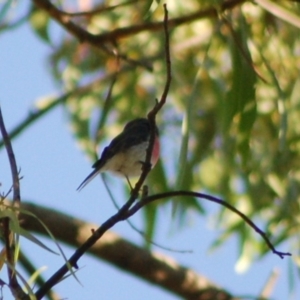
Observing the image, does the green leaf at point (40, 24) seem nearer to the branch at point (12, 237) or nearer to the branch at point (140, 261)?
the branch at point (140, 261)

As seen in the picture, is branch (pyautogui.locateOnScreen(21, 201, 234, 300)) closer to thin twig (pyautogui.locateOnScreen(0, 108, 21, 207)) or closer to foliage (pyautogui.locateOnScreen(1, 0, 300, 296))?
foliage (pyautogui.locateOnScreen(1, 0, 300, 296))

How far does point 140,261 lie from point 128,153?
0.94 ft

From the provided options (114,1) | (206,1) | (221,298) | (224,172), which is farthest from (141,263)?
(114,1)

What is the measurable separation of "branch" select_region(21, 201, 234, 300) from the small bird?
166 mm

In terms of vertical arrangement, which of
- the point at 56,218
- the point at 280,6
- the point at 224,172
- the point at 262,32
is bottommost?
the point at 56,218

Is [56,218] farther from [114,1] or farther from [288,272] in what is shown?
[114,1]

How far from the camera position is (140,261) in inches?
95.6

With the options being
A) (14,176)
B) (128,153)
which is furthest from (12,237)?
(128,153)

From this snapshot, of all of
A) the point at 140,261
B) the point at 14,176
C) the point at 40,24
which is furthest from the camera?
the point at 40,24

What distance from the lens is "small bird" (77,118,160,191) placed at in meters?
2.31

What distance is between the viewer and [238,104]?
2068 mm

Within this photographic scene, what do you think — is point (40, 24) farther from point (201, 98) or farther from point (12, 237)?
point (12, 237)

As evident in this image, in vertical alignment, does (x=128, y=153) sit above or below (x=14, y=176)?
above

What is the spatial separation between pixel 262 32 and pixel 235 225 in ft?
2.04
